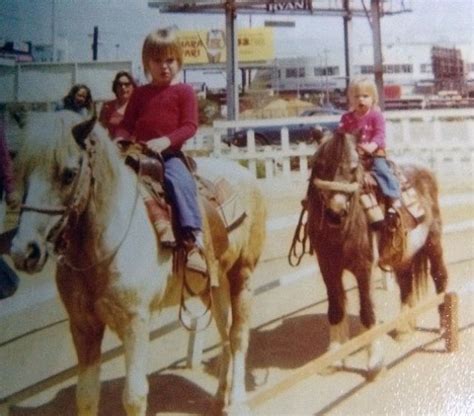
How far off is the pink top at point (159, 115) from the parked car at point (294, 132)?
210 mm

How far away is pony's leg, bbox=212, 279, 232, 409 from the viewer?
162 cm

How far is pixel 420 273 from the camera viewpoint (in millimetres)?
1810

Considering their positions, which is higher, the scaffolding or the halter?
the scaffolding

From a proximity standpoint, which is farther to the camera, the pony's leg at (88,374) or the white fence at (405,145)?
the white fence at (405,145)

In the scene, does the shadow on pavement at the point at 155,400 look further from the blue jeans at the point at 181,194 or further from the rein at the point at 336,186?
the rein at the point at 336,186

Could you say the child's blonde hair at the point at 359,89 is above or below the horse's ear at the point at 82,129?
above

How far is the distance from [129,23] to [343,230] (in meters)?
0.76

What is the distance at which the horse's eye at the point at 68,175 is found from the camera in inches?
50.4

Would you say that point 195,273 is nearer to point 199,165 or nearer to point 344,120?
point 199,165

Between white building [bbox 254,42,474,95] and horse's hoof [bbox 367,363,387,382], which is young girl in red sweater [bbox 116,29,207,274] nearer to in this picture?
white building [bbox 254,42,474,95]

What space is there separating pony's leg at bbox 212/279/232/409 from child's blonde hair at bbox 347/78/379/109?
568 millimetres

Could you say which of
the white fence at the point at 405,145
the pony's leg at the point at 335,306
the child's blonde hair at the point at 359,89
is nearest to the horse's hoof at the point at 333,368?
the pony's leg at the point at 335,306

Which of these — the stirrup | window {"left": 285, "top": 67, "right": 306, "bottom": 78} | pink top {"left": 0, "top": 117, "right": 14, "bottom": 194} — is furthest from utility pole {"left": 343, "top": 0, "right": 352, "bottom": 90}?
pink top {"left": 0, "top": 117, "right": 14, "bottom": 194}

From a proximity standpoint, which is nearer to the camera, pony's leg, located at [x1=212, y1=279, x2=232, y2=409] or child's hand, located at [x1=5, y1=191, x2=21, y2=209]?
child's hand, located at [x1=5, y1=191, x2=21, y2=209]
